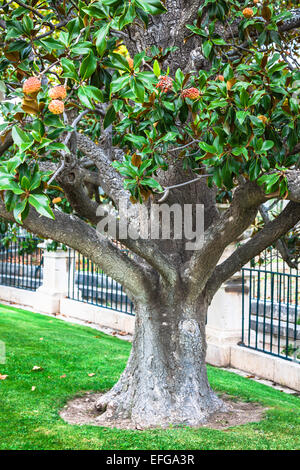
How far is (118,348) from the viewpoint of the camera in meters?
8.97

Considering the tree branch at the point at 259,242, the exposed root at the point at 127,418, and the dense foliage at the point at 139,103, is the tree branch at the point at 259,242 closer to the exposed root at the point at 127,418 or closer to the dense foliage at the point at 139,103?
the dense foliage at the point at 139,103

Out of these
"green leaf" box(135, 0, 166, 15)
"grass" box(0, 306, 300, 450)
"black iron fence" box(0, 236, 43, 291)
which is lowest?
"grass" box(0, 306, 300, 450)

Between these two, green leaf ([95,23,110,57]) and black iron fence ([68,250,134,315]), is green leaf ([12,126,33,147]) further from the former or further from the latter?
black iron fence ([68,250,134,315])

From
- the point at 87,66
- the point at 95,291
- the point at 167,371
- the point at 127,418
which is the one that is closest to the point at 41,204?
the point at 87,66

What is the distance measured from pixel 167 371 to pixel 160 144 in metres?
2.38

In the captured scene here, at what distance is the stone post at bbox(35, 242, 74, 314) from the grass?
216cm

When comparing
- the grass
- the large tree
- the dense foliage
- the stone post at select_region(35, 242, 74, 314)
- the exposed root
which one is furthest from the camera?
the stone post at select_region(35, 242, 74, 314)

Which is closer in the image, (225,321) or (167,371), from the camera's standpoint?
(167,371)

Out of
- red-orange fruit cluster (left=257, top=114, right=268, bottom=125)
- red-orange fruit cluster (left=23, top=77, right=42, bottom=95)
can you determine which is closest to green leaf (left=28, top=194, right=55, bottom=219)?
red-orange fruit cluster (left=23, top=77, right=42, bottom=95)

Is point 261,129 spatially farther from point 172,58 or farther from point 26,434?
point 26,434

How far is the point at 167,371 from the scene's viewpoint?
545 cm

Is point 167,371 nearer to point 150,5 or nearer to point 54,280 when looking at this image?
point 150,5

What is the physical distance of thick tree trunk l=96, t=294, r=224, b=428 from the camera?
5344mm

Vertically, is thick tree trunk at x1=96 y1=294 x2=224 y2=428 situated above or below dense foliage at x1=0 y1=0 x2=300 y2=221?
below
